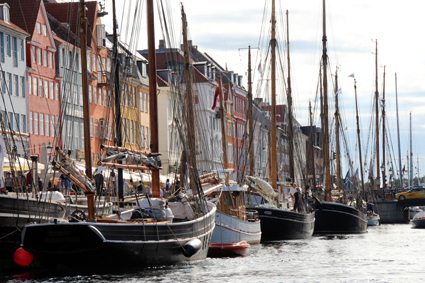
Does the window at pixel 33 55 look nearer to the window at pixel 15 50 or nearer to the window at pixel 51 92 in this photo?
the window at pixel 15 50

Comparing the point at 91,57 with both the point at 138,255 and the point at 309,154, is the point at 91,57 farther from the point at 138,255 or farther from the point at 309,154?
the point at 138,255

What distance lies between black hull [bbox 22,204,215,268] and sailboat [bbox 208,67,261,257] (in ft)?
37.5

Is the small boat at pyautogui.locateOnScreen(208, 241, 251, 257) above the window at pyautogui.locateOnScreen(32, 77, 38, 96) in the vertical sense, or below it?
below

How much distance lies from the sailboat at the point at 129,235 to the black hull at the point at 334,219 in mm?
42038

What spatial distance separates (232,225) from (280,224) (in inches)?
583

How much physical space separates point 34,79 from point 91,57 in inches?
483

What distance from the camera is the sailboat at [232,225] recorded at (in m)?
57.4

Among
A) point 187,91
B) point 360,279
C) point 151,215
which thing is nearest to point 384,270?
point 360,279

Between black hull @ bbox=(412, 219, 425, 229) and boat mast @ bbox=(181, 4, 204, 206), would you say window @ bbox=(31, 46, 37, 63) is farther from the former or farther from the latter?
boat mast @ bbox=(181, 4, 204, 206)

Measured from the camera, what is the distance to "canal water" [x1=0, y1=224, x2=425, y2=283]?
42.9 m

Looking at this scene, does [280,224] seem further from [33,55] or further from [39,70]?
[39,70]

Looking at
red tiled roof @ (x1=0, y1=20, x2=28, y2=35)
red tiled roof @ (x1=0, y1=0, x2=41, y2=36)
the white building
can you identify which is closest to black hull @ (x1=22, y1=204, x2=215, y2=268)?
the white building

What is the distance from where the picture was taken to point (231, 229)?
6278 centimetres

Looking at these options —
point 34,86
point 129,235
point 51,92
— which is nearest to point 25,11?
point 34,86
